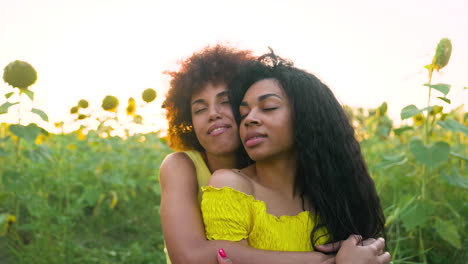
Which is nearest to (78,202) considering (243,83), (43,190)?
(43,190)

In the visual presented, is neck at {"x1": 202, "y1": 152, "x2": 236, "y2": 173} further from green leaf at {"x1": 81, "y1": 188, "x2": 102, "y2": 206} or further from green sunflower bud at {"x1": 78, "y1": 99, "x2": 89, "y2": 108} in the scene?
green leaf at {"x1": 81, "y1": 188, "x2": 102, "y2": 206}

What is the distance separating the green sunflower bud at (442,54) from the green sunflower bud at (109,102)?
1866 millimetres

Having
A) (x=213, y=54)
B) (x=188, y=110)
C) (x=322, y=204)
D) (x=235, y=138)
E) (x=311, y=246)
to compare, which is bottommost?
(x=311, y=246)

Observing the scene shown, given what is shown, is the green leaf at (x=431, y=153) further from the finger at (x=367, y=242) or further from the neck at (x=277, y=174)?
the neck at (x=277, y=174)

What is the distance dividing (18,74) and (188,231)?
126cm

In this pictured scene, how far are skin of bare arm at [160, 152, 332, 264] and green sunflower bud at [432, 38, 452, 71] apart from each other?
128cm

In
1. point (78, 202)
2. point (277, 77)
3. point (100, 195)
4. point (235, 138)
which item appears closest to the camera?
point (277, 77)

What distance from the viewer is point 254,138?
162cm

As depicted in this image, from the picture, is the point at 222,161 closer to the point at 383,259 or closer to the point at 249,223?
the point at 249,223

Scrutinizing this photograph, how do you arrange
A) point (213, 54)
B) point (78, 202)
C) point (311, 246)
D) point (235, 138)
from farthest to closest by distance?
point (78, 202) < point (213, 54) < point (235, 138) < point (311, 246)

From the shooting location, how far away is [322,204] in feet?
5.54

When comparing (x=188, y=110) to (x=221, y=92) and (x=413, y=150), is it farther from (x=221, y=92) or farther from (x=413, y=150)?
(x=413, y=150)

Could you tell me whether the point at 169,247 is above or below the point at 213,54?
below

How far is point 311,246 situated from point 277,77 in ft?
1.97
